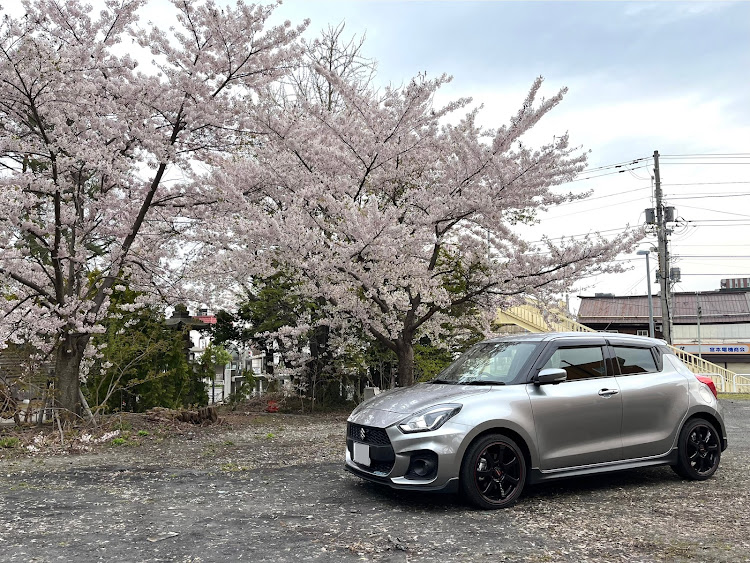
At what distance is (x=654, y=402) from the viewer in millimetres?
5875

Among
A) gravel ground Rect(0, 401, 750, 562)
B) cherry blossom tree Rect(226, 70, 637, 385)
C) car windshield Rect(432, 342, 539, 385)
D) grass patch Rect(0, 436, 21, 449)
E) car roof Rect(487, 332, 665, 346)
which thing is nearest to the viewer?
gravel ground Rect(0, 401, 750, 562)

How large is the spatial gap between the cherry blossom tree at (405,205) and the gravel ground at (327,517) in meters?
3.81

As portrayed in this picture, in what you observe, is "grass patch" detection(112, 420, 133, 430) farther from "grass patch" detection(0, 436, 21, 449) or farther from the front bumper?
the front bumper

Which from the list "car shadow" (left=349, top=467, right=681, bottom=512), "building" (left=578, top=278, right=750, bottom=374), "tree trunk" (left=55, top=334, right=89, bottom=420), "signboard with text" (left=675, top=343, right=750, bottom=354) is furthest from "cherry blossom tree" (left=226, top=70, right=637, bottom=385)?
"signboard with text" (left=675, top=343, right=750, bottom=354)

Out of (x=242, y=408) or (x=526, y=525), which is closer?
(x=526, y=525)

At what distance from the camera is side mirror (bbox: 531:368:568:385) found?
5.38 meters

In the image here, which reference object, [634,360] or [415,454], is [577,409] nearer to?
[634,360]

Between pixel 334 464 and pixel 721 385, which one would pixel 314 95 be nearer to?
pixel 334 464

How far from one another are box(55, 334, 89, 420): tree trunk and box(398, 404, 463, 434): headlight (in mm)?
6857

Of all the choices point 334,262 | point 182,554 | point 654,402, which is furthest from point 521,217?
point 182,554

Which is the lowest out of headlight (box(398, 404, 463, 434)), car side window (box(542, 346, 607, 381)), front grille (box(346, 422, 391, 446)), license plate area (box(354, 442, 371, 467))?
license plate area (box(354, 442, 371, 467))

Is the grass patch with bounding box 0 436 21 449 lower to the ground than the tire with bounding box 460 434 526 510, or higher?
lower

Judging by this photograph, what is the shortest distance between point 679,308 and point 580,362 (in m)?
44.4

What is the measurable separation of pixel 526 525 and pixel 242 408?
1131 cm
